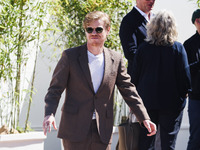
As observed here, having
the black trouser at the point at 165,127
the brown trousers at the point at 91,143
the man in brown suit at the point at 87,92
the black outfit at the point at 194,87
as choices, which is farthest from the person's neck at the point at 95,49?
the black outfit at the point at 194,87

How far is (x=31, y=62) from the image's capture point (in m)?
5.62

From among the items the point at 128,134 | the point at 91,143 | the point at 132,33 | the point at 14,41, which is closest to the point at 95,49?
the point at 91,143

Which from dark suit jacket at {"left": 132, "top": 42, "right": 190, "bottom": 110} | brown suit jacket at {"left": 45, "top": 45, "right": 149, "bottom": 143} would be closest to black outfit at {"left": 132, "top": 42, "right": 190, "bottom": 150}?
dark suit jacket at {"left": 132, "top": 42, "right": 190, "bottom": 110}

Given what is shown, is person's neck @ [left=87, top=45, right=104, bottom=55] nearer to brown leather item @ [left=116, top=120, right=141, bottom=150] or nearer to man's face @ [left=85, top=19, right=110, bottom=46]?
Answer: man's face @ [left=85, top=19, right=110, bottom=46]

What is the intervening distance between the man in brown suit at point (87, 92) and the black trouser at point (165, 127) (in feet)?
2.80

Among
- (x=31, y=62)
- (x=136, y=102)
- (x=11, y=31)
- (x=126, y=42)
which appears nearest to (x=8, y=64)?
(x=11, y=31)

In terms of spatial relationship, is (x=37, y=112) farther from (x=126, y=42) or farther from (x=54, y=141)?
(x=126, y=42)

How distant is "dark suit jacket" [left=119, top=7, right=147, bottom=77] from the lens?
13.7 ft

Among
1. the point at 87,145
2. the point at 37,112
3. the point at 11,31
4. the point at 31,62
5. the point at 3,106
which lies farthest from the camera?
the point at 37,112

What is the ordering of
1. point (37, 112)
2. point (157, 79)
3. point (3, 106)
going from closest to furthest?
point (157, 79)
point (3, 106)
point (37, 112)

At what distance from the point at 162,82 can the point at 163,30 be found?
45 centimetres

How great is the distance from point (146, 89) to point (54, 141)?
2772 mm

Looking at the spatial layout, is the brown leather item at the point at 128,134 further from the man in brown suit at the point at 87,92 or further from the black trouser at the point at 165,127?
the man in brown suit at the point at 87,92

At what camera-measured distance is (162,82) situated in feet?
13.0
